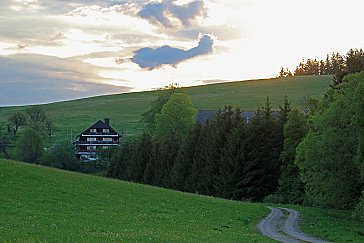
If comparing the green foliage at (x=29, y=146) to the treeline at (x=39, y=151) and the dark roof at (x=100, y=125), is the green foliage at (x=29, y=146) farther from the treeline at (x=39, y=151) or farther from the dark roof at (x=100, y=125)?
the dark roof at (x=100, y=125)

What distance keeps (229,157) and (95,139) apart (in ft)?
294

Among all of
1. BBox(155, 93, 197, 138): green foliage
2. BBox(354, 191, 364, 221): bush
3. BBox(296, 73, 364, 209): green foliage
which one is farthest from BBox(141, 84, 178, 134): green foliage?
BBox(354, 191, 364, 221): bush

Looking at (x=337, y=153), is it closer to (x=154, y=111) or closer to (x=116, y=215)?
(x=116, y=215)

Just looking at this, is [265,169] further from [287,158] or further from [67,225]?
[67,225]

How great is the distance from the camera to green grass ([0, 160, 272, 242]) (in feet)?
81.5

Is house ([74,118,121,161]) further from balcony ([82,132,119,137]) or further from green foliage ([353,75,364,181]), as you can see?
green foliage ([353,75,364,181])

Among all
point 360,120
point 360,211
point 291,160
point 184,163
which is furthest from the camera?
point 184,163

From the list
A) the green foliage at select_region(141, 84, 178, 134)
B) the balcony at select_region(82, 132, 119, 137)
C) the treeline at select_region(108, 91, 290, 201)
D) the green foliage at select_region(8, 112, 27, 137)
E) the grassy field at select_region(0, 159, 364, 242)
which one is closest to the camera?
the grassy field at select_region(0, 159, 364, 242)

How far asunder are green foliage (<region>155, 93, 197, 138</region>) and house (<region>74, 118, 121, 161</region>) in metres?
49.1

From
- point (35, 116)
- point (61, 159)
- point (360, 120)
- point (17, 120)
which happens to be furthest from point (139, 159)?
point (17, 120)

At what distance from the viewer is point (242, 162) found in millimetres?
77812

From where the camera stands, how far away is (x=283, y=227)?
4081 centimetres

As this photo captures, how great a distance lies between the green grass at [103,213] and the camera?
2484 cm

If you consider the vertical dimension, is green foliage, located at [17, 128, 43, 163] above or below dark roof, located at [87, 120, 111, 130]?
below
